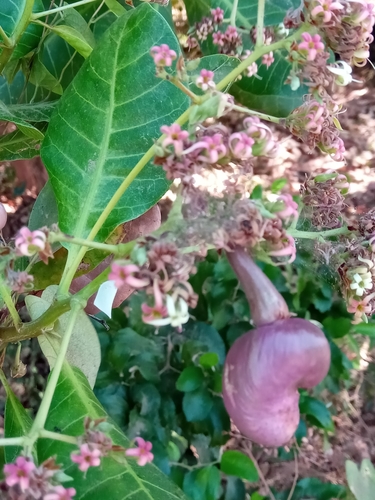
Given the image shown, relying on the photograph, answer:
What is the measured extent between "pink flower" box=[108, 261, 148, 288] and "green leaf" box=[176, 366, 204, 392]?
0.70 meters

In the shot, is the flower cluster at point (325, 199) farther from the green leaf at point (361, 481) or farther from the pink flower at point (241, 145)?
the green leaf at point (361, 481)

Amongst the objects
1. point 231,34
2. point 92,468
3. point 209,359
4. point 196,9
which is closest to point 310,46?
point 231,34

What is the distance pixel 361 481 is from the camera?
85 centimetres

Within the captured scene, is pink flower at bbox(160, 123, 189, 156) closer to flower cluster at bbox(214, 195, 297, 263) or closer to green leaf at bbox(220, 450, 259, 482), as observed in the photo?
flower cluster at bbox(214, 195, 297, 263)

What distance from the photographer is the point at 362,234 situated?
44 centimetres

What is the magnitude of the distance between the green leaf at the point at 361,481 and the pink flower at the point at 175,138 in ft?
2.41

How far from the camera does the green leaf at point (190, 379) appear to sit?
939 mm

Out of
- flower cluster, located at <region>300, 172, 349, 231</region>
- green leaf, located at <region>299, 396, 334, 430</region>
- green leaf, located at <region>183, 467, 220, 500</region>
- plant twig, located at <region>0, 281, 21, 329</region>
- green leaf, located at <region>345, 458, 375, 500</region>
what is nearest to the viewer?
plant twig, located at <region>0, 281, 21, 329</region>

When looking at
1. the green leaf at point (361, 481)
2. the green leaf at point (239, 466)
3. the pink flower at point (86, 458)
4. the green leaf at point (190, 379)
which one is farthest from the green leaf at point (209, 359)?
the pink flower at point (86, 458)

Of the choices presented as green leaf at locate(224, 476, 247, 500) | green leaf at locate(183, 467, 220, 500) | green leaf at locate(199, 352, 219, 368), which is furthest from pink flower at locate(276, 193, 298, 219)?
green leaf at locate(224, 476, 247, 500)

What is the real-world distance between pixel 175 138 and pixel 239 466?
786 millimetres

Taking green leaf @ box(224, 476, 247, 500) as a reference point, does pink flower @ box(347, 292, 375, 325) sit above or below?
above

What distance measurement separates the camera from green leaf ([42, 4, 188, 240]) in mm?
450

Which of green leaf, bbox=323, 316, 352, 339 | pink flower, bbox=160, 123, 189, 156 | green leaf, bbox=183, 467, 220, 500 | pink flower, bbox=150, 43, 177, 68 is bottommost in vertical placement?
green leaf, bbox=183, 467, 220, 500
